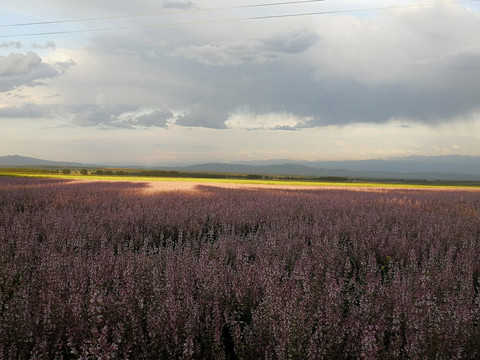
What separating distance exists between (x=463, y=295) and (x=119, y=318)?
108 inches

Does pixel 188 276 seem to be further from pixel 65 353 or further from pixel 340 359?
pixel 340 359

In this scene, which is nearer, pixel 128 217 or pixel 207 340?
pixel 207 340

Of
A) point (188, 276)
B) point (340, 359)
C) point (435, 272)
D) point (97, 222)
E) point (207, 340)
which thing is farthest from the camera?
point (97, 222)

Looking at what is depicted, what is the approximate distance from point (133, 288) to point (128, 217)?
Answer: 4514 millimetres

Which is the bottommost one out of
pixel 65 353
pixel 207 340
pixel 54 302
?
pixel 65 353

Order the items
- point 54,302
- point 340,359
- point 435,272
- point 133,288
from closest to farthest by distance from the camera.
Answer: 1. point 340,359
2. point 54,302
3. point 133,288
4. point 435,272

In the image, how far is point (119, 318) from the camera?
8.52ft

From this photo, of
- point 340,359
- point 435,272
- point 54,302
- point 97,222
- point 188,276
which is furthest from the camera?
point 97,222

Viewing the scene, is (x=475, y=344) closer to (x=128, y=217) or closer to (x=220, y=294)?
(x=220, y=294)

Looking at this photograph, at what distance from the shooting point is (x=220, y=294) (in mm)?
2955

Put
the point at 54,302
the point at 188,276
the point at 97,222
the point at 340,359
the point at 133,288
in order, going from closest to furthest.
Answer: the point at 340,359 < the point at 54,302 < the point at 133,288 < the point at 188,276 < the point at 97,222

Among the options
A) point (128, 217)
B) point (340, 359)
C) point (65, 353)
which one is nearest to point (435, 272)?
point (340, 359)

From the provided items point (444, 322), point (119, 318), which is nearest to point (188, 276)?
point (119, 318)

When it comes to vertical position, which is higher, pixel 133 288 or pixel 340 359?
pixel 133 288
